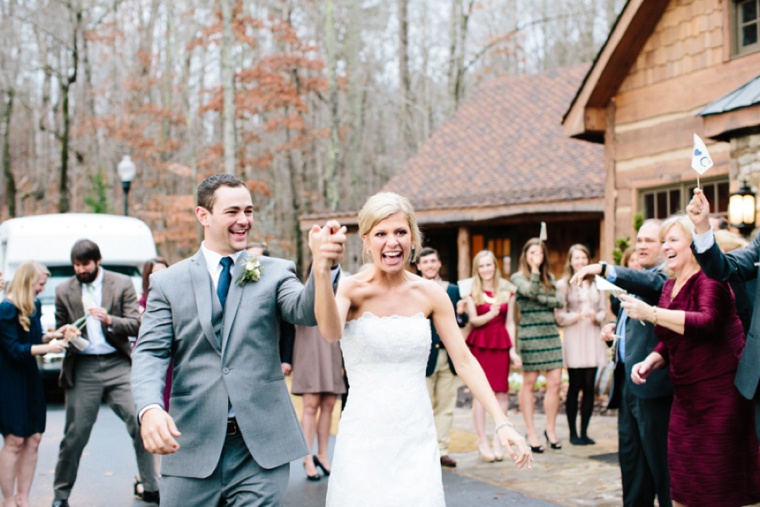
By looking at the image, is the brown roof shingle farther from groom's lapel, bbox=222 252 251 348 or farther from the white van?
groom's lapel, bbox=222 252 251 348

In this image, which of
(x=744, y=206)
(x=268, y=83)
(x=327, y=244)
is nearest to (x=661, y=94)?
(x=744, y=206)

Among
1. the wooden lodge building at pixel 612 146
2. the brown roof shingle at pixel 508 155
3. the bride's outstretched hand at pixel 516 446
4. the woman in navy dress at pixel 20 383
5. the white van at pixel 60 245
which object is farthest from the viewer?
the brown roof shingle at pixel 508 155

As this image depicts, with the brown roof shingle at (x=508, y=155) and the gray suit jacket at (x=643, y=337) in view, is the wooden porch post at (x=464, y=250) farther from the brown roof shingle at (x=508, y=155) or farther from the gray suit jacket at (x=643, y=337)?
the gray suit jacket at (x=643, y=337)

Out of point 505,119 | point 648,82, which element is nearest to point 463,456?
point 648,82

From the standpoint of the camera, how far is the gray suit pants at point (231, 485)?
3744 mm

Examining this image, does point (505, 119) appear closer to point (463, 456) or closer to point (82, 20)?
point (463, 456)

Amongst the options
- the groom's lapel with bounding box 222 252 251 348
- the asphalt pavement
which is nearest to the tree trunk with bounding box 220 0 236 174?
the asphalt pavement

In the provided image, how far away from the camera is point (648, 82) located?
13469mm

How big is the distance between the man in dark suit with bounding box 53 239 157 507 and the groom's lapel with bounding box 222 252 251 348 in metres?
3.42

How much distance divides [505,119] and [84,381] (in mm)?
17218

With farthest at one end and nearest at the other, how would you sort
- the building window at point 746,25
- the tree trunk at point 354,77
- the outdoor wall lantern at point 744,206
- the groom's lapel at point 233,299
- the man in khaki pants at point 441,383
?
the tree trunk at point 354,77
the building window at point 746,25
the outdoor wall lantern at point 744,206
the man in khaki pants at point 441,383
the groom's lapel at point 233,299

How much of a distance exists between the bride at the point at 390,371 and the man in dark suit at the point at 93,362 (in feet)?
11.6

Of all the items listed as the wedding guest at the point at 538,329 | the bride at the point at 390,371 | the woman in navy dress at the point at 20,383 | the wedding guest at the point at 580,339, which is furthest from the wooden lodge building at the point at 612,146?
the woman in navy dress at the point at 20,383

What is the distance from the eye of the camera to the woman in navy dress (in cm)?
655
